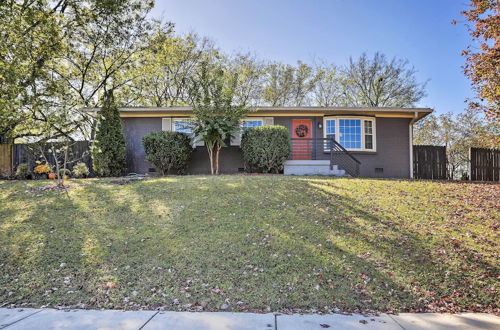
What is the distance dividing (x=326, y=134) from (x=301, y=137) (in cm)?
104

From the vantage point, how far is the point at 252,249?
4250mm

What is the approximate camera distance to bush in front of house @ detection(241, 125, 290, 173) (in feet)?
31.7

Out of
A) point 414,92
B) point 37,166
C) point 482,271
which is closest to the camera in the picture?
point 482,271

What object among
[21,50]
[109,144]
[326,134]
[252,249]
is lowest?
[252,249]

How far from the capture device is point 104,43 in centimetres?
1344

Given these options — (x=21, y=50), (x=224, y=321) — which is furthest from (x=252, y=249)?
(x=21, y=50)

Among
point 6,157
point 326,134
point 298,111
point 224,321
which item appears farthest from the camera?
point 326,134

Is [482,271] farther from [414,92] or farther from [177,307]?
[414,92]

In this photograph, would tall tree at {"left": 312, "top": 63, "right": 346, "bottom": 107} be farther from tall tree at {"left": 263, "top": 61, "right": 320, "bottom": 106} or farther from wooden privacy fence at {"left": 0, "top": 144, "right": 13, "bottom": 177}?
wooden privacy fence at {"left": 0, "top": 144, "right": 13, "bottom": 177}

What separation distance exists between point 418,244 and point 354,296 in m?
1.88

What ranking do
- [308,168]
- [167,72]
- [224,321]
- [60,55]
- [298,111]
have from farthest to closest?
[167,72] → [60,55] → [298,111] → [308,168] → [224,321]

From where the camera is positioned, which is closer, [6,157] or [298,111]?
[6,157]

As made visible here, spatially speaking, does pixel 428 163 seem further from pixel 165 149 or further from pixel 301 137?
pixel 165 149

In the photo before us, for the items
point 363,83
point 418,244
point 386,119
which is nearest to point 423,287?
point 418,244
